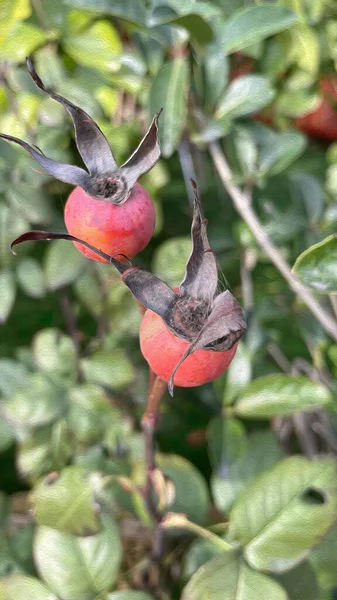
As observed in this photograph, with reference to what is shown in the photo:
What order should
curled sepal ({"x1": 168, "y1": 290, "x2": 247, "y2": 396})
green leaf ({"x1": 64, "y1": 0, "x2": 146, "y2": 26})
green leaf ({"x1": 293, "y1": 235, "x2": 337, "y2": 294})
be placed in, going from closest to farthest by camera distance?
curled sepal ({"x1": 168, "y1": 290, "x2": 247, "y2": 396}) → green leaf ({"x1": 293, "y1": 235, "x2": 337, "y2": 294}) → green leaf ({"x1": 64, "y1": 0, "x2": 146, "y2": 26})

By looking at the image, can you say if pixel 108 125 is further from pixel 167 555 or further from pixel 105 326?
pixel 167 555

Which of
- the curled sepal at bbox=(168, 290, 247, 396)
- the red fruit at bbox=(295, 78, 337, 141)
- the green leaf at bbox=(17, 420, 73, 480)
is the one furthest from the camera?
the red fruit at bbox=(295, 78, 337, 141)

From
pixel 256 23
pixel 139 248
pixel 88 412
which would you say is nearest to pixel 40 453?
pixel 88 412

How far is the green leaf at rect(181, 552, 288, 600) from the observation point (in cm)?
58

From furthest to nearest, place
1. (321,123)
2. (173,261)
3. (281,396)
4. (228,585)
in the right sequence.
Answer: (321,123) → (173,261) → (281,396) → (228,585)

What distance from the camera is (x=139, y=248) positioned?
1.51 ft

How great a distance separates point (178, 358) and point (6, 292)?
464mm

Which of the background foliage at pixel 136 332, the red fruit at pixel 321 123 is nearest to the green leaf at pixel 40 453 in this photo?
the background foliage at pixel 136 332

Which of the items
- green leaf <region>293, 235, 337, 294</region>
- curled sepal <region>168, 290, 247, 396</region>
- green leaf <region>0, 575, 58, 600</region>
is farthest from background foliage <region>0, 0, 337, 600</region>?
curled sepal <region>168, 290, 247, 396</region>

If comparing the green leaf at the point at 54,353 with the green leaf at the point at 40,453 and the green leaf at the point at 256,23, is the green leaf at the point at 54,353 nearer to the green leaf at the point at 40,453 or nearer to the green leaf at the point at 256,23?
the green leaf at the point at 40,453

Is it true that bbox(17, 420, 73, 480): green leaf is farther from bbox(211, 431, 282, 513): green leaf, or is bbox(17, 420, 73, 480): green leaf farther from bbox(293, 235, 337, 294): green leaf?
bbox(293, 235, 337, 294): green leaf

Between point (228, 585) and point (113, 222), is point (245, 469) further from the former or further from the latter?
point (113, 222)

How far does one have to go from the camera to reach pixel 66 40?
76 cm

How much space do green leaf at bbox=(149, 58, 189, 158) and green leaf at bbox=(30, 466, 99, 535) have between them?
368 mm
